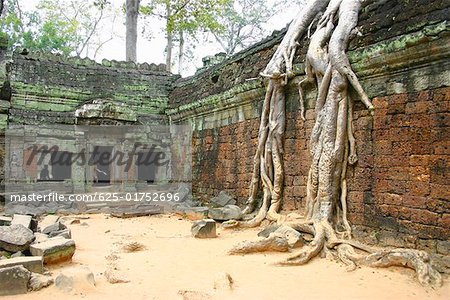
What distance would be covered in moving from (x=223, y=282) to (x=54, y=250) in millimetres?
1825

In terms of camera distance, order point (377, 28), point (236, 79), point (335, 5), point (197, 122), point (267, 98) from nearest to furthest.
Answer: point (377, 28)
point (335, 5)
point (267, 98)
point (236, 79)
point (197, 122)

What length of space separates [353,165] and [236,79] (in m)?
4.03

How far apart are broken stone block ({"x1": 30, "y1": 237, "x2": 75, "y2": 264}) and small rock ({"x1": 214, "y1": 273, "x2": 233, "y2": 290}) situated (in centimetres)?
169

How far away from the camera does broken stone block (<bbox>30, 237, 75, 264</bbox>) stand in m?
4.41

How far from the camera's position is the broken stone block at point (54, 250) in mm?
4414

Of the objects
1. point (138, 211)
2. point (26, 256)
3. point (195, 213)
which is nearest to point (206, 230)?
point (195, 213)

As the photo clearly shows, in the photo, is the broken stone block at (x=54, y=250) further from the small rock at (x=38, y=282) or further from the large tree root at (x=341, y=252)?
the large tree root at (x=341, y=252)

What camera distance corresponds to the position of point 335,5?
6027 millimetres

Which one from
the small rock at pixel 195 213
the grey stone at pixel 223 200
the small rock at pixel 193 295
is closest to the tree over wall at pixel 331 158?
the small rock at pixel 193 295

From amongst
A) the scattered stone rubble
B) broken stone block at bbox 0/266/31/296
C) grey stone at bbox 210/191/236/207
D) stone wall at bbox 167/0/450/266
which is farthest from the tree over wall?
broken stone block at bbox 0/266/31/296

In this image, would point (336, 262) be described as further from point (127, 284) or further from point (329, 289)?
point (127, 284)

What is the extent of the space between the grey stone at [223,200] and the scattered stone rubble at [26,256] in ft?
11.2

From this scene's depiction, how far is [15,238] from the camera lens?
4617 millimetres

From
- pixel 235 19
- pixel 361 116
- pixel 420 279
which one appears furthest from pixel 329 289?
pixel 235 19
